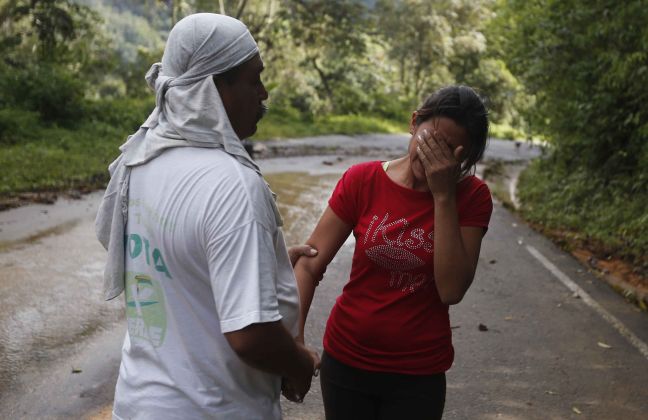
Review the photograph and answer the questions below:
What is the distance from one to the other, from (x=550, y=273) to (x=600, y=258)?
1451 millimetres

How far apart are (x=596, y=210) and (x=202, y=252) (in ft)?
35.5

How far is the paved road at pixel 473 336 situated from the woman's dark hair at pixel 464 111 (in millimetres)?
2523

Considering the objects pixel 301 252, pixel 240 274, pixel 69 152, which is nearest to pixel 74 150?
pixel 69 152

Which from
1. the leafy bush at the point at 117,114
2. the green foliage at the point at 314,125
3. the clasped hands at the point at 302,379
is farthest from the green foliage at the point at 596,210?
the green foliage at the point at 314,125

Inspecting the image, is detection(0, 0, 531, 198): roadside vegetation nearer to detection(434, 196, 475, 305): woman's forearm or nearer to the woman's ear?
the woman's ear

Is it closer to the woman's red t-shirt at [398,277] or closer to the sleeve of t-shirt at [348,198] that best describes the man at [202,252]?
the woman's red t-shirt at [398,277]

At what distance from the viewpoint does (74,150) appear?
53.5 feet

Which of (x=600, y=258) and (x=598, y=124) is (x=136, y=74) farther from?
(x=600, y=258)

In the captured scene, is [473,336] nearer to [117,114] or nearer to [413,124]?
[413,124]

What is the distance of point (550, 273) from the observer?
8.15 m

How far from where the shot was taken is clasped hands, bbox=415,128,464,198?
7.43 feet

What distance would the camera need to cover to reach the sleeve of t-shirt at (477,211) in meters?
2.41

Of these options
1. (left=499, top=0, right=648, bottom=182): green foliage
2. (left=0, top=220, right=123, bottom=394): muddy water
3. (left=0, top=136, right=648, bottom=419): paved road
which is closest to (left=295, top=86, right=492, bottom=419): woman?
(left=0, top=136, right=648, bottom=419): paved road

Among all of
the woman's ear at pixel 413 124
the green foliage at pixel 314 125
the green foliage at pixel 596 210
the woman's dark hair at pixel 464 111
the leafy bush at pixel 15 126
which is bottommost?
the green foliage at pixel 314 125
